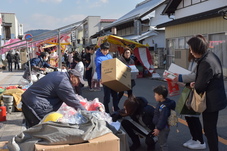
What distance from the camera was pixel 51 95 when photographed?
137 inches

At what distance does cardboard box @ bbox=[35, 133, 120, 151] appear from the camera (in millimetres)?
2453

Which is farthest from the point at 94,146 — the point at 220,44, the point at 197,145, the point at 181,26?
the point at 181,26

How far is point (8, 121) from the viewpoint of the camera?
17.1 feet

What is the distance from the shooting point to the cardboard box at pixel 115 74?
4875 millimetres

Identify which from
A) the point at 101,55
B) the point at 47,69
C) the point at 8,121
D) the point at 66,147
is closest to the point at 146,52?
the point at 47,69

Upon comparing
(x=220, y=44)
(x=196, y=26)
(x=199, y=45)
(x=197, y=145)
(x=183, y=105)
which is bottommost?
(x=197, y=145)

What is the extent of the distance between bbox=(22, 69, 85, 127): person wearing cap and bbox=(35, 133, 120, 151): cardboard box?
0.86m

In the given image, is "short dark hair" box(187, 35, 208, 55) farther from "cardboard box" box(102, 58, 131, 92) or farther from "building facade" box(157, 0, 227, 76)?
"building facade" box(157, 0, 227, 76)

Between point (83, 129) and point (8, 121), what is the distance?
10.6 feet

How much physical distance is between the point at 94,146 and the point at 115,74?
2428 millimetres

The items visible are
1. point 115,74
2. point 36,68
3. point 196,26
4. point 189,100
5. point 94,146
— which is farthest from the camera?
point 196,26

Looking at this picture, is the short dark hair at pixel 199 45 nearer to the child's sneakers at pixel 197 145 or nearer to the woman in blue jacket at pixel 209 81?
the woman in blue jacket at pixel 209 81

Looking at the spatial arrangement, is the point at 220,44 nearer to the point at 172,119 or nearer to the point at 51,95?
the point at 172,119

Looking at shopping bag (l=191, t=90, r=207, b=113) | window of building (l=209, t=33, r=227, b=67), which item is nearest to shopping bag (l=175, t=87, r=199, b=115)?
shopping bag (l=191, t=90, r=207, b=113)
